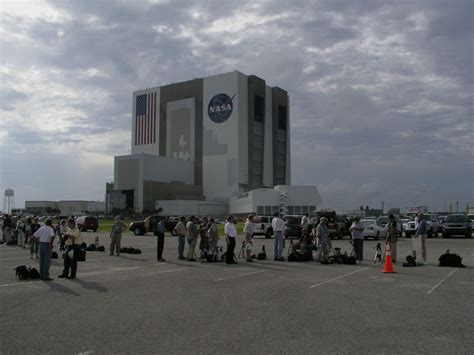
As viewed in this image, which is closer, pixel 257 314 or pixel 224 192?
pixel 257 314

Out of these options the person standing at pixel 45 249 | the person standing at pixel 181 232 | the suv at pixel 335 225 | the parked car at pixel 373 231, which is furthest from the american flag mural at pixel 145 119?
the person standing at pixel 45 249

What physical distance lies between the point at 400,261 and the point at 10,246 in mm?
22183

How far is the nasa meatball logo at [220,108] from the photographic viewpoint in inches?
4409

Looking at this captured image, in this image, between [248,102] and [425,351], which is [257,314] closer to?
[425,351]

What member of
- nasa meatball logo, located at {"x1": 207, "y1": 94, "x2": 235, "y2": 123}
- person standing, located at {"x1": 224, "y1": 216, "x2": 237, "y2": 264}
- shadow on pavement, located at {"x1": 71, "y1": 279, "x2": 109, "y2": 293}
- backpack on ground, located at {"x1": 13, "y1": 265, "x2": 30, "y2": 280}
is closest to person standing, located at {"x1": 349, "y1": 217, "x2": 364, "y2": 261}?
person standing, located at {"x1": 224, "y1": 216, "x2": 237, "y2": 264}

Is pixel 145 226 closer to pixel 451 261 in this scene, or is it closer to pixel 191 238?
pixel 191 238

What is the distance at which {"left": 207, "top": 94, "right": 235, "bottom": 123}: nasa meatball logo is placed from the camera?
112 meters

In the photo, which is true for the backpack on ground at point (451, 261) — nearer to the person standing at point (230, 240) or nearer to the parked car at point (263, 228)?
the person standing at point (230, 240)

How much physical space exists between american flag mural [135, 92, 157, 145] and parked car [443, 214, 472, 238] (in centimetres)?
9568

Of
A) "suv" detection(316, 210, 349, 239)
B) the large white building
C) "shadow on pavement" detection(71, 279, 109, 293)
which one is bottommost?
"shadow on pavement" detection(71, 279, 109, 293)

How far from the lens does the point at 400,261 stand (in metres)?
18.5

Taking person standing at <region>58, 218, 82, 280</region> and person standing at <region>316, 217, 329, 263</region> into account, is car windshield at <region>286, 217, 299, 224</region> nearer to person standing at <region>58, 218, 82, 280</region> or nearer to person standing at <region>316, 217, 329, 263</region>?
person standing at <region>316, 217, 329, 263</region>

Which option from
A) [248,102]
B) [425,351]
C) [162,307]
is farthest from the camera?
[248,102]

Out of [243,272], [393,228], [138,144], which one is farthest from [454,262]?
[138,144]
